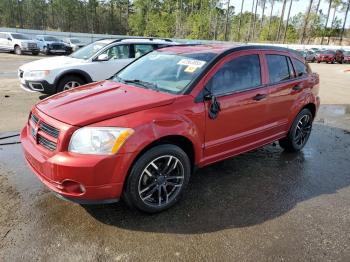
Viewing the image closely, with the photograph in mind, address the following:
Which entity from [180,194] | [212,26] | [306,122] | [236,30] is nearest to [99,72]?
[306,122]

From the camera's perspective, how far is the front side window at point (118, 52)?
9.34m

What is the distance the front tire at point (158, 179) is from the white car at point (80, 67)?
583 cm

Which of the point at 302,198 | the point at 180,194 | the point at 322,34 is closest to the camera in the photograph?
the point at 180,194

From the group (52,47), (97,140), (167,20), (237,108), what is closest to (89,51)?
(237,108)

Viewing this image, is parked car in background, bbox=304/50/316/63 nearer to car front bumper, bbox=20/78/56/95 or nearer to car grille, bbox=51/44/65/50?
car grille, bbox=51/44/65/50

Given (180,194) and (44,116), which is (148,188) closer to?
(180,194)

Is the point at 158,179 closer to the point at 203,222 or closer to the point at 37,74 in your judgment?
the point at 203,222

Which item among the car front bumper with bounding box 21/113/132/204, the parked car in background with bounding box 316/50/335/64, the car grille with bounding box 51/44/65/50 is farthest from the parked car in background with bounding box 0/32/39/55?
the parked car in background with bounding box 316/50/335/64

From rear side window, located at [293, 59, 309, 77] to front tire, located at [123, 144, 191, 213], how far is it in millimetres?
2799

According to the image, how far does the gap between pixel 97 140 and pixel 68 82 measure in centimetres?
608

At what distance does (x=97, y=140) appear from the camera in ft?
10.4

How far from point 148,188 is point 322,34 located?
Answer: 8512 centimetres

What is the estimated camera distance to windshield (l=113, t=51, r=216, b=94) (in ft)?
13.2

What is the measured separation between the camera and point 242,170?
496cm
